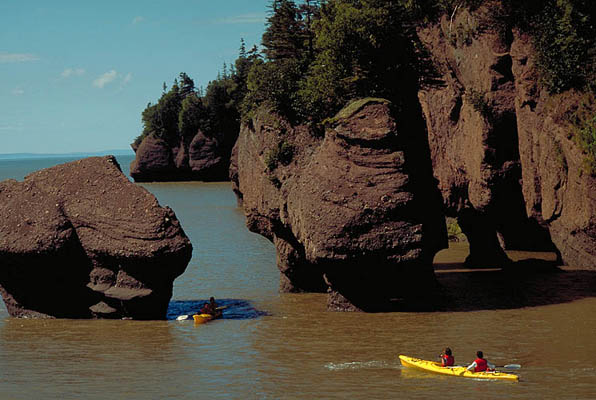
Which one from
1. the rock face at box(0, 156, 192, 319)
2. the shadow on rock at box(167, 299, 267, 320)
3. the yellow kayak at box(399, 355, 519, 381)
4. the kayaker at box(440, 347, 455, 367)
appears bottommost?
the shadow on rock at box(167, 299, 267, 320)

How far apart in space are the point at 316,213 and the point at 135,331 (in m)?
7.23

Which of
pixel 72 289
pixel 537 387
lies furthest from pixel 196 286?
pixel 537 387

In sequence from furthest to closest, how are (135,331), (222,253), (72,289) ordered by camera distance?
(222,253), (72,289), (135,331)

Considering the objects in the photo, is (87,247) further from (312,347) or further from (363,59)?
(363,59)

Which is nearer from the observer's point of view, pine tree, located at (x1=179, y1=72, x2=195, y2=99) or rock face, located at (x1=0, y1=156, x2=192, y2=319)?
rock face, located at (x1=0, y1=156, x2=192, y2=319)

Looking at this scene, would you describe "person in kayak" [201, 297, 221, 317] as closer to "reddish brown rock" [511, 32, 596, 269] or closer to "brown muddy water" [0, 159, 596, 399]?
"brown muddy water" [0, 159, 596, 399]

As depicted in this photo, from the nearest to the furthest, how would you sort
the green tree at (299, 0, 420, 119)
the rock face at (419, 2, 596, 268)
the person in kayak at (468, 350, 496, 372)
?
the person in kayak at (468, 350, 496, 372) → the rock face at (419, 2, 596, 268) → the green tree at (299, 0, 420, 119)

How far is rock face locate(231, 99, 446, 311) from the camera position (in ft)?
86.3

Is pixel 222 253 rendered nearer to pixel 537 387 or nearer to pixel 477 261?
pixel 477 261

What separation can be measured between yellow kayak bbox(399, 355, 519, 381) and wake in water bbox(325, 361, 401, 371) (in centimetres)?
39

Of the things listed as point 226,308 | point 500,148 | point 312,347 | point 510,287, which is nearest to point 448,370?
point 312,347

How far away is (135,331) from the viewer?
1022 inches

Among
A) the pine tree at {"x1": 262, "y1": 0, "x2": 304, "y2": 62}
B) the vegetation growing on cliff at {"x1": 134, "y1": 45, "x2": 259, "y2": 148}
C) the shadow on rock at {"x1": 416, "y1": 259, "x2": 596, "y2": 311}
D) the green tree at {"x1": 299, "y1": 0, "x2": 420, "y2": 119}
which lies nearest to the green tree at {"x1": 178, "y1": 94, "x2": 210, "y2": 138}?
the vegetation growing on cliff at {"x1": 134, "y1": 45, "x2": 259, "y2": 148}

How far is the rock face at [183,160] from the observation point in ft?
356
